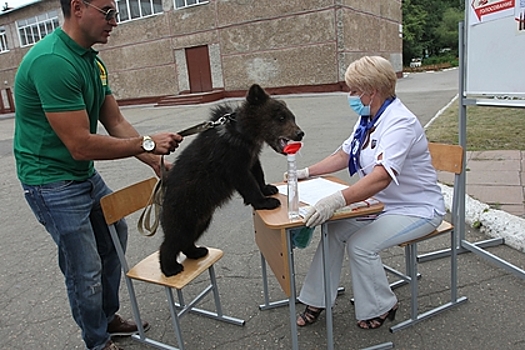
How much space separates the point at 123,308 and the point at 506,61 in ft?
11.5

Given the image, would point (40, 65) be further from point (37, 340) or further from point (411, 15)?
point (411, 15)

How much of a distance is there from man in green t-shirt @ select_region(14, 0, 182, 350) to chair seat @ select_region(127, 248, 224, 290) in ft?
0.91

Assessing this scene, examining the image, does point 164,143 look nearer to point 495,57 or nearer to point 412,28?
point 495,57

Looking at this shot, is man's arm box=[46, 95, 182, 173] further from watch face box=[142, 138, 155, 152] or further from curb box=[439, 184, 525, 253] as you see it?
curb box=[439, 184, 525, 253]

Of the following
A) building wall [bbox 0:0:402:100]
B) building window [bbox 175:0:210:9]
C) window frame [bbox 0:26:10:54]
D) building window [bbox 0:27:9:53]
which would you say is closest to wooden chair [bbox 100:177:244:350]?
building wall [bbox 0:0:402:100]

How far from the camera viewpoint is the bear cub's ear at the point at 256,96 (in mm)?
2645

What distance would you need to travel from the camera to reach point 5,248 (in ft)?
15.8

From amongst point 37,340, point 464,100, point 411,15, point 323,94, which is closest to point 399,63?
point 323,94

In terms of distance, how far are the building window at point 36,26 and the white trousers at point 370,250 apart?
30483mm

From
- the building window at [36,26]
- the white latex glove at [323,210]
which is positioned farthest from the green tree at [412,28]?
the white latex glove at [323,210]

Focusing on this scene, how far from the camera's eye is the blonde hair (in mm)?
2699

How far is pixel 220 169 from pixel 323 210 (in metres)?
0.70

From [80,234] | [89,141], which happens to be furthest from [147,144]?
[80,234]

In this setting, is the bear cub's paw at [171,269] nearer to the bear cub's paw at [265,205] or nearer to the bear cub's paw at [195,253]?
the bear cub's paw at [195,253]
